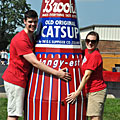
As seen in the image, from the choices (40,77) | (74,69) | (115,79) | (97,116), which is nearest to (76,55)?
(74,69)

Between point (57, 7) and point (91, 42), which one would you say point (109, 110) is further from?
point (57, 7)

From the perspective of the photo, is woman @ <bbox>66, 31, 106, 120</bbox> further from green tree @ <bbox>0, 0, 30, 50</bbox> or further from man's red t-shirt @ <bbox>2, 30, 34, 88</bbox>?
green tree @ <bbox>0, 0, 30, 50</bbox>

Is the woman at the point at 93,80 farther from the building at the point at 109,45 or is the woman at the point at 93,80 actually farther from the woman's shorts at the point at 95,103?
the building at the point at 109,45

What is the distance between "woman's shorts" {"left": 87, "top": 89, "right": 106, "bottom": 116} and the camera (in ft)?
16.5

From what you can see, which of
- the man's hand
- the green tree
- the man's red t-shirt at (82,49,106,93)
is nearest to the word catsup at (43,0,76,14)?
the man's red t-shirt at (82,49,106,93)

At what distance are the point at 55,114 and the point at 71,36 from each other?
1146 mm

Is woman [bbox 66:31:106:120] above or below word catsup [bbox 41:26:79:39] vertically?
below

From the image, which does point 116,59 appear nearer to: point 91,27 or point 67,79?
point 91,27

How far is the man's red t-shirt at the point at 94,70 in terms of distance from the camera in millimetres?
4979

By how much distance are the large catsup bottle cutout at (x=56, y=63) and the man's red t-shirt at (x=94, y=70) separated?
14 centimetres

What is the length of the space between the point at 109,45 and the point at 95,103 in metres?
40.7

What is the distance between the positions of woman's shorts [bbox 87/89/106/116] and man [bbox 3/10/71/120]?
1.85 ft

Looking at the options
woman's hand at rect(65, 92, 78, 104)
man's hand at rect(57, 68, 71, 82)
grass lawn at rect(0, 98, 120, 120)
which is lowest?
grass lawn at rect(0, 98, 120, 120)

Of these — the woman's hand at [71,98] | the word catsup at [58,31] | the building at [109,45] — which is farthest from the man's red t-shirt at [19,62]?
the building at [109,45]
